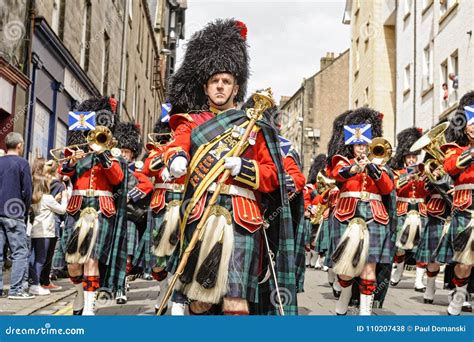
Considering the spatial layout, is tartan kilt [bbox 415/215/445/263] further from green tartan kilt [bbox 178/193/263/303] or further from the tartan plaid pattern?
green tartan kilt [bbox 178/193/263/303]

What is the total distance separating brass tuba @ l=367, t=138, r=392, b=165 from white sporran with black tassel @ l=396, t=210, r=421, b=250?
4.73 metres

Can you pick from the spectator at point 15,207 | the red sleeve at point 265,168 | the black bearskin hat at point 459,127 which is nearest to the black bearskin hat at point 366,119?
the black bearskin hat at point 459,127

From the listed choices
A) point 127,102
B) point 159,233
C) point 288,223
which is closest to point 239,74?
point 288,223

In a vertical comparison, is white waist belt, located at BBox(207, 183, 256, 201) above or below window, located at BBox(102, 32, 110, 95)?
below

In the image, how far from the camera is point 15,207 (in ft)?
30.4

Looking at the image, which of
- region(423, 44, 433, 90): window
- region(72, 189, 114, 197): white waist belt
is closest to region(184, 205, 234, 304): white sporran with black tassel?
region(72, 189, 114, 197): white waist belt

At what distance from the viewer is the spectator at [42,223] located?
1016 centimetres

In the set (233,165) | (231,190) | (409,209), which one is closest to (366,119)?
(409,209)

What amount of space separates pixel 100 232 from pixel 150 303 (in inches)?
84.0

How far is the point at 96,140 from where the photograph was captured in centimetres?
714

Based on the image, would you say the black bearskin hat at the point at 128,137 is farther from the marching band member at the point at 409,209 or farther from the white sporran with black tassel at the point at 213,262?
the white sporran with black tassel at the point at 213,262

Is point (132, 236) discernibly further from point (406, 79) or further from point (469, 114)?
point (406, 79)

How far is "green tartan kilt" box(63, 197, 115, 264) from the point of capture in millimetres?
7195

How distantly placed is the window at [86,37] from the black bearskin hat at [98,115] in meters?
12.5
